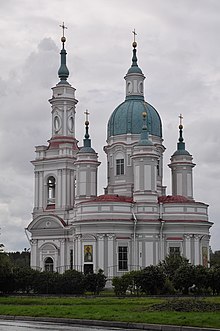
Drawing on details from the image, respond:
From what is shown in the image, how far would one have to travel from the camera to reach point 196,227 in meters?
72.8

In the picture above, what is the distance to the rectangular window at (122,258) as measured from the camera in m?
70.9

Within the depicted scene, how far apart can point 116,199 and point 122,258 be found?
6023 millimetres

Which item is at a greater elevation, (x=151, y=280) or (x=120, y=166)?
(x=120, y=166)

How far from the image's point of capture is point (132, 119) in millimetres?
81000

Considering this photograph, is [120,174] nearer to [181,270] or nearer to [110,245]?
[110,245]

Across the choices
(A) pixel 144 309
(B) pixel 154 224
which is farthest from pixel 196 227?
(A) pixel 144 309

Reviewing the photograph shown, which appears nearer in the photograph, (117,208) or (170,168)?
(117,208)

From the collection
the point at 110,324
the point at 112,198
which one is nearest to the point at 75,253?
the point at 112,198

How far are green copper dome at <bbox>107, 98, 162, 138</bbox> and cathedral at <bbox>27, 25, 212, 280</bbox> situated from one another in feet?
0.37

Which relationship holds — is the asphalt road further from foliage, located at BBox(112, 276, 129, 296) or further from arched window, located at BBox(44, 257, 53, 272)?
arched window, located at BBox(44, 257, 53, 272)

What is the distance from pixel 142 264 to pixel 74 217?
876cm

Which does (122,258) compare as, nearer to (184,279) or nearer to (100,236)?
(100,236)

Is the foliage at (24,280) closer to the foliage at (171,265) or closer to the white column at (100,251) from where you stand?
the foliage at (171,265)

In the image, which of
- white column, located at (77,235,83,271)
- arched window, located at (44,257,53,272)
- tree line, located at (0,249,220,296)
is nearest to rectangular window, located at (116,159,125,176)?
white column, located at (77,235,83,271)
